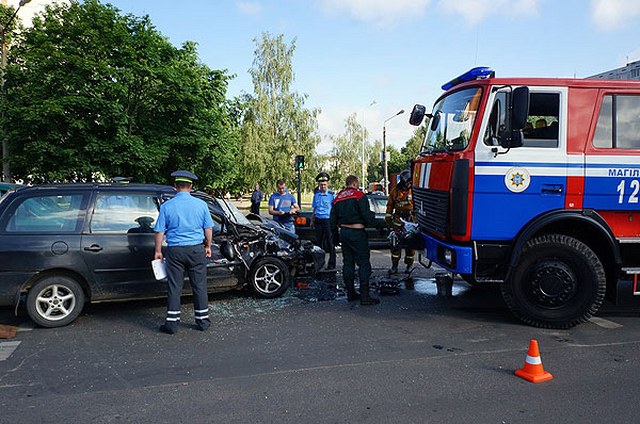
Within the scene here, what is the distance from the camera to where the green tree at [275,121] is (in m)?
32.8

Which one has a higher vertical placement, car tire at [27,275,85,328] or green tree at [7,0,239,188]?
green tree at [7,0,239,188]

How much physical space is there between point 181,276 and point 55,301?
1557 millimetres

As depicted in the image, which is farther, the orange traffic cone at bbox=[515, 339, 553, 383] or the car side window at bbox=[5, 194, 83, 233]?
the car side window at bbox=[5, 194, 83, 233]

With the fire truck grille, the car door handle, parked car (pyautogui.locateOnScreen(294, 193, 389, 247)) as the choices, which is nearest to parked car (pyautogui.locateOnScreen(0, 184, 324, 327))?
the fire truck grille

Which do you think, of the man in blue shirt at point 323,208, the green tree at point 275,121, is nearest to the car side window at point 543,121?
the man in blue shirt at point 323,208

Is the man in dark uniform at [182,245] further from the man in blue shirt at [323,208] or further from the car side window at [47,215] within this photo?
the man in blue shirt at [323,208]

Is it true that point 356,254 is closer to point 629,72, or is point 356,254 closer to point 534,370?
point 534,370

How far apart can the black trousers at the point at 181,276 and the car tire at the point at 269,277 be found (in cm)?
136

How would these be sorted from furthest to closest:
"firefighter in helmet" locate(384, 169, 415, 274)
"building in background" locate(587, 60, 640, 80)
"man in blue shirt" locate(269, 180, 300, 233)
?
"building in background" locate(587, 60, 640, 80) < "man in blue shirt" locate(269, 180, 300, 233) < "firefighter in helmet" locate(384, 169, 415, 274)

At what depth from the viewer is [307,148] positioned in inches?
1353

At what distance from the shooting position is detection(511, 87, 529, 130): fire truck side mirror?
4.82 m

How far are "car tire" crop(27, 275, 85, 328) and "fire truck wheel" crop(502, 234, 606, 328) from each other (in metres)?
5.07

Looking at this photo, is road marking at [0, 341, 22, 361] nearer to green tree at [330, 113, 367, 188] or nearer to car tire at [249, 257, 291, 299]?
car tire at [249, 257, 291, 299]

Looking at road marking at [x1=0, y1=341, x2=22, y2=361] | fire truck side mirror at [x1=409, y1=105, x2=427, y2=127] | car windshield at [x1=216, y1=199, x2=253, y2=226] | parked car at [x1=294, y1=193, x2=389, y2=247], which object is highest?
fire truck side mirror at [x1=409, y1=105, x2=427, y2=127]
